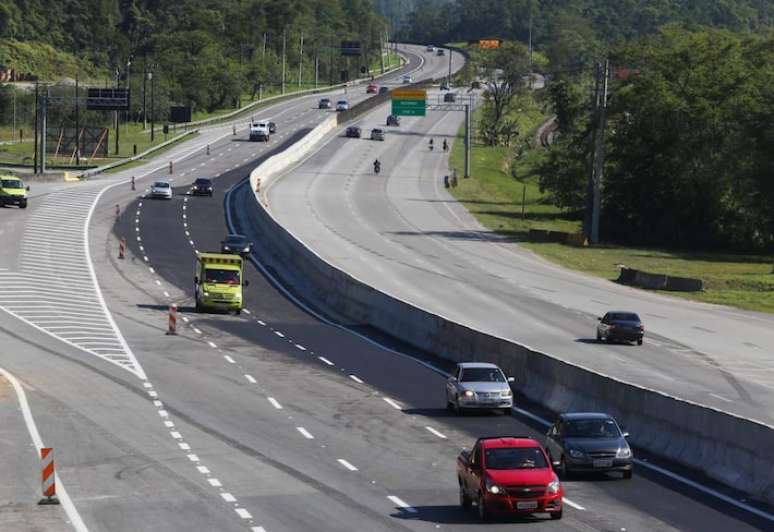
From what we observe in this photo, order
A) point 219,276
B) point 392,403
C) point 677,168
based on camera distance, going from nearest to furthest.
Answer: point 392,403 < point 219,276 < point 677,168

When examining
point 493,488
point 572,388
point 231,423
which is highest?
point 493,488

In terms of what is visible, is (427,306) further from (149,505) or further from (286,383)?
(149,505)

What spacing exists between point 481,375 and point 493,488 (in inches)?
513

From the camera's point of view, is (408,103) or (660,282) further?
(408,103)

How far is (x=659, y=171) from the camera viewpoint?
103m

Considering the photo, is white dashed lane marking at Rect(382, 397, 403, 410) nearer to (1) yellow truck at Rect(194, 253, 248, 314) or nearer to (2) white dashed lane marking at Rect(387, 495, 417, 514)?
(2) white dashed lane marking at Rect(387, 495, 417, 514)

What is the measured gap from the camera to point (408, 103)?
136 meters

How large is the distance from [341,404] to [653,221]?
2784 inches

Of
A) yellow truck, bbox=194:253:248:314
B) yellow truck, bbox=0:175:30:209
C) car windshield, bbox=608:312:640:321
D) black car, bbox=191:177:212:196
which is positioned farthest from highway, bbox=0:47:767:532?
black car, bbox=191:177:212:196

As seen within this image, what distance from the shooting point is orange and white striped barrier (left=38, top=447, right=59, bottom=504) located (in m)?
23.1

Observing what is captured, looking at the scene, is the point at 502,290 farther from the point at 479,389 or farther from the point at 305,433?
the point at 305,433

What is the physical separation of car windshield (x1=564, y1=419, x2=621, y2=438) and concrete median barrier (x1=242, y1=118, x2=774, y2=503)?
1.98 meters

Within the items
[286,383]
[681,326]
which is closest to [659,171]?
[681,326]

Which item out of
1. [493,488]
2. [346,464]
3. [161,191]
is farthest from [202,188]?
[493,488]
